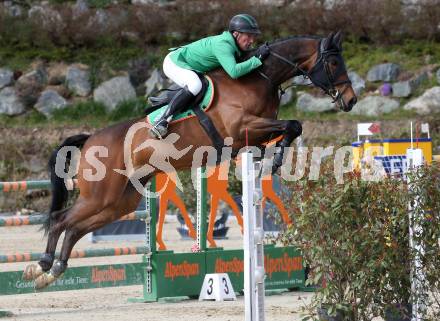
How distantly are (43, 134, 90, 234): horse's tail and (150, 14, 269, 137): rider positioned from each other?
2.59 ft

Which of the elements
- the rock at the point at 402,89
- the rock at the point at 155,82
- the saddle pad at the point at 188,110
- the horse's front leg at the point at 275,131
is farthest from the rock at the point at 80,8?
the horse's front leg at the point at 275,131

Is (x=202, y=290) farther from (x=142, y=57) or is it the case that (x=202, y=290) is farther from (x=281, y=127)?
(x=142, y=57)

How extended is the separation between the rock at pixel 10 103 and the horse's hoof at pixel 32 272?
1591cm

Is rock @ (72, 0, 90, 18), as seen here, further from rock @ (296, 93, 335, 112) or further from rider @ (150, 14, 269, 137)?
rider @ (150, 14, 269, 137)

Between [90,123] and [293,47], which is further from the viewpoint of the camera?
[90,123]

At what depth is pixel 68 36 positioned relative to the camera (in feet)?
79.3

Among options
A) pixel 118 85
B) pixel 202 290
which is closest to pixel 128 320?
pixel 202 290

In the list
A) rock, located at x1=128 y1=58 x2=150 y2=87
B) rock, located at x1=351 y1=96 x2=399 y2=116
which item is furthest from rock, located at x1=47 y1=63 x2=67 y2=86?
rock, located at x1=351 y1=96 x2=399 y2=116

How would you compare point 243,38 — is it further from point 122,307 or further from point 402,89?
point 402,89

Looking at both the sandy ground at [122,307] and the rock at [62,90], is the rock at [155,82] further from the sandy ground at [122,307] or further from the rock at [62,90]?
the sandy ground at [122,307]

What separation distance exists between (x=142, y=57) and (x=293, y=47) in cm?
1714

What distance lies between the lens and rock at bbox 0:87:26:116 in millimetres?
22453

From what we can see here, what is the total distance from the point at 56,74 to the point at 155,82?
2716 mm

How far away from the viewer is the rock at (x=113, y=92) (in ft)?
74.8
